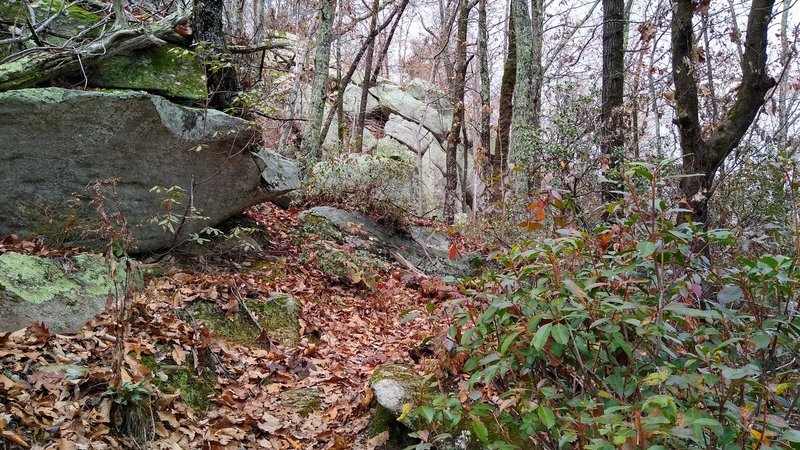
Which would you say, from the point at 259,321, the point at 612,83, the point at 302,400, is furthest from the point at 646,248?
the point at 612,83

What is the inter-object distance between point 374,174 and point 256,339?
476cm

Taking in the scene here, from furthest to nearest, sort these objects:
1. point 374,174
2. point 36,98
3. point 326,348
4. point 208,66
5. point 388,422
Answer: point 374,174
point 208,66
point 326,348
point 36,98
point 388,422

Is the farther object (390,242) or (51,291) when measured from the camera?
(390,242)

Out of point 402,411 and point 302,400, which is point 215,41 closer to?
point 302,400

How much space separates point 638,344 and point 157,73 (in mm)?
5990

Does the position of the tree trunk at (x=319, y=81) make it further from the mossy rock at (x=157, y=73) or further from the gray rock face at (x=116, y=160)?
the gray rock face at (x=116, y=160)

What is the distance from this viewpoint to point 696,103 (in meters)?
5.39

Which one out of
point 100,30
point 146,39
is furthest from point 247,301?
point 100,30

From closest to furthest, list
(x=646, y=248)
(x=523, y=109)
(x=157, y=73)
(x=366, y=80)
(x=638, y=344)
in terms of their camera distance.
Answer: (x=646, y=248) < (x=638, y=344) < (x=157, y=73) < (x=523, y=109) < (x=366, y=80)

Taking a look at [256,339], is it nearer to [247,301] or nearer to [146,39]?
[247,301]

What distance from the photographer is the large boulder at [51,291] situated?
3.71 m

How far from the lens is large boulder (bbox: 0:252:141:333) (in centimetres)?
371

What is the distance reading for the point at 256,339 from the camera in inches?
199

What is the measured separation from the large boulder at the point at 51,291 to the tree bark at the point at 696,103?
17.4 ft
